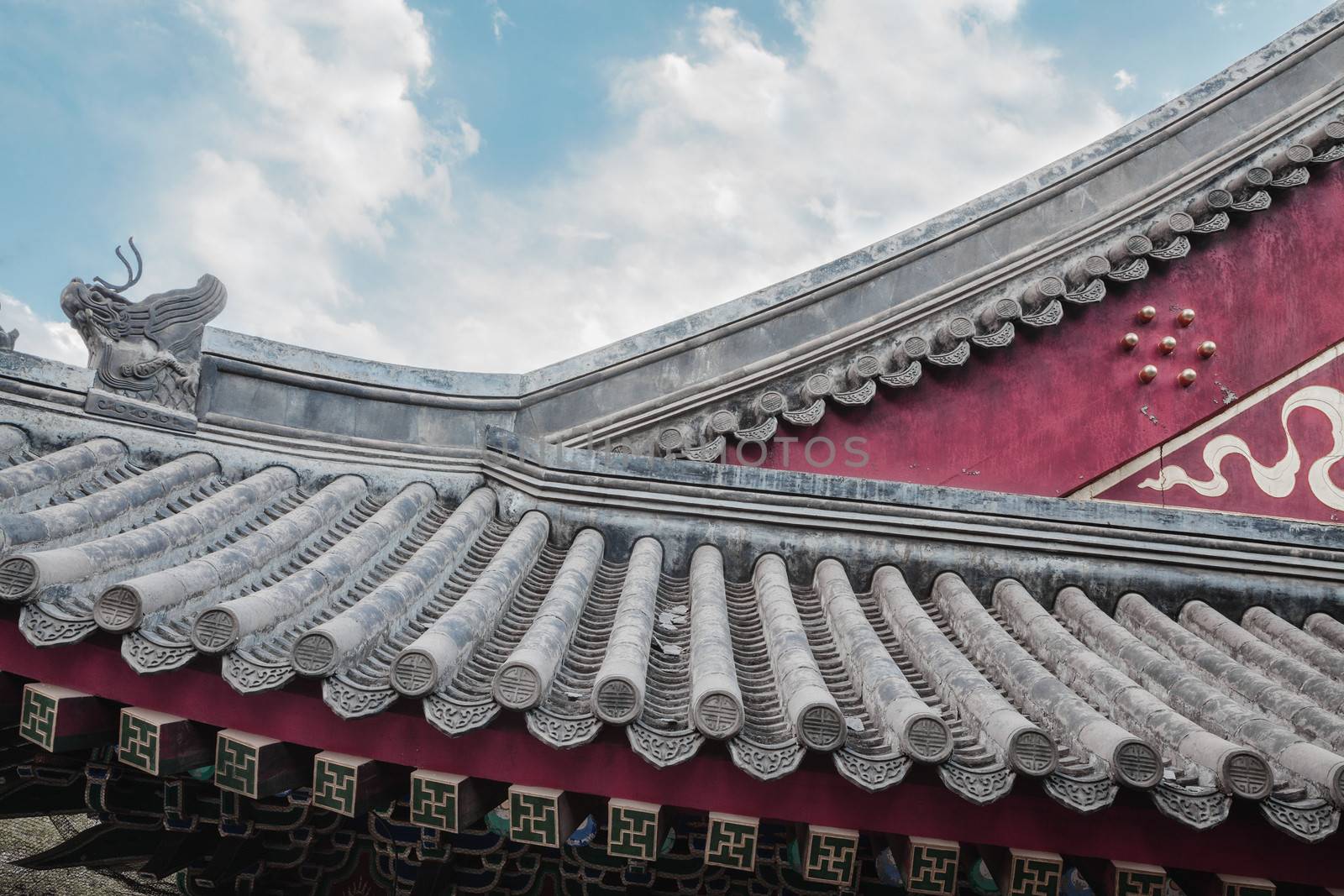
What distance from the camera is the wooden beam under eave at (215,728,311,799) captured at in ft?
9.12

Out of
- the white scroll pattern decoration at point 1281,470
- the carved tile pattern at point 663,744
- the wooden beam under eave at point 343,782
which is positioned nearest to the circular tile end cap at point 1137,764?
the carved tile pattern at point 663,744

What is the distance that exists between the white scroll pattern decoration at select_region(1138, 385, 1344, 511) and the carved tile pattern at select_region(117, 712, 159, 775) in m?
5.05

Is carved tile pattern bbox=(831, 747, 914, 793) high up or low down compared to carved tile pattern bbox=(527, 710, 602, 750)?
down

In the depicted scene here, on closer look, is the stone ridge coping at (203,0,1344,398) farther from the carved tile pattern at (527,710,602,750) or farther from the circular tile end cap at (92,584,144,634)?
the carved tile pattern at (527,710,602,750)

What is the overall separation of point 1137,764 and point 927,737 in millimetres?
545

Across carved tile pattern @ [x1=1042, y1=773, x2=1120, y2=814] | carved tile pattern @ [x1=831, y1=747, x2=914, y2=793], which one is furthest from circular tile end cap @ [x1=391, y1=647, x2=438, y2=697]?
carved tile pattern @ [x1=1042, y1=773, x2=1120, y2=814]

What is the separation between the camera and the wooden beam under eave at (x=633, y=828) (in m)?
2.67

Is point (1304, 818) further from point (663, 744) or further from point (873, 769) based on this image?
point (663, 744)

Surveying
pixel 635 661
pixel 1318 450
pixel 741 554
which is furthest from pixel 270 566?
pixel 1318 450

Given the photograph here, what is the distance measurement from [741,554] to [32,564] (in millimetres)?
2813

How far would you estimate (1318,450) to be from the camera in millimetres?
5441

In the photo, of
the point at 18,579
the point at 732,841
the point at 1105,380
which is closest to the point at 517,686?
the point at 732,841

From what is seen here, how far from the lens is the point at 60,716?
2.87m

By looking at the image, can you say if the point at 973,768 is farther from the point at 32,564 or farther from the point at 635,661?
the point at 32,564
